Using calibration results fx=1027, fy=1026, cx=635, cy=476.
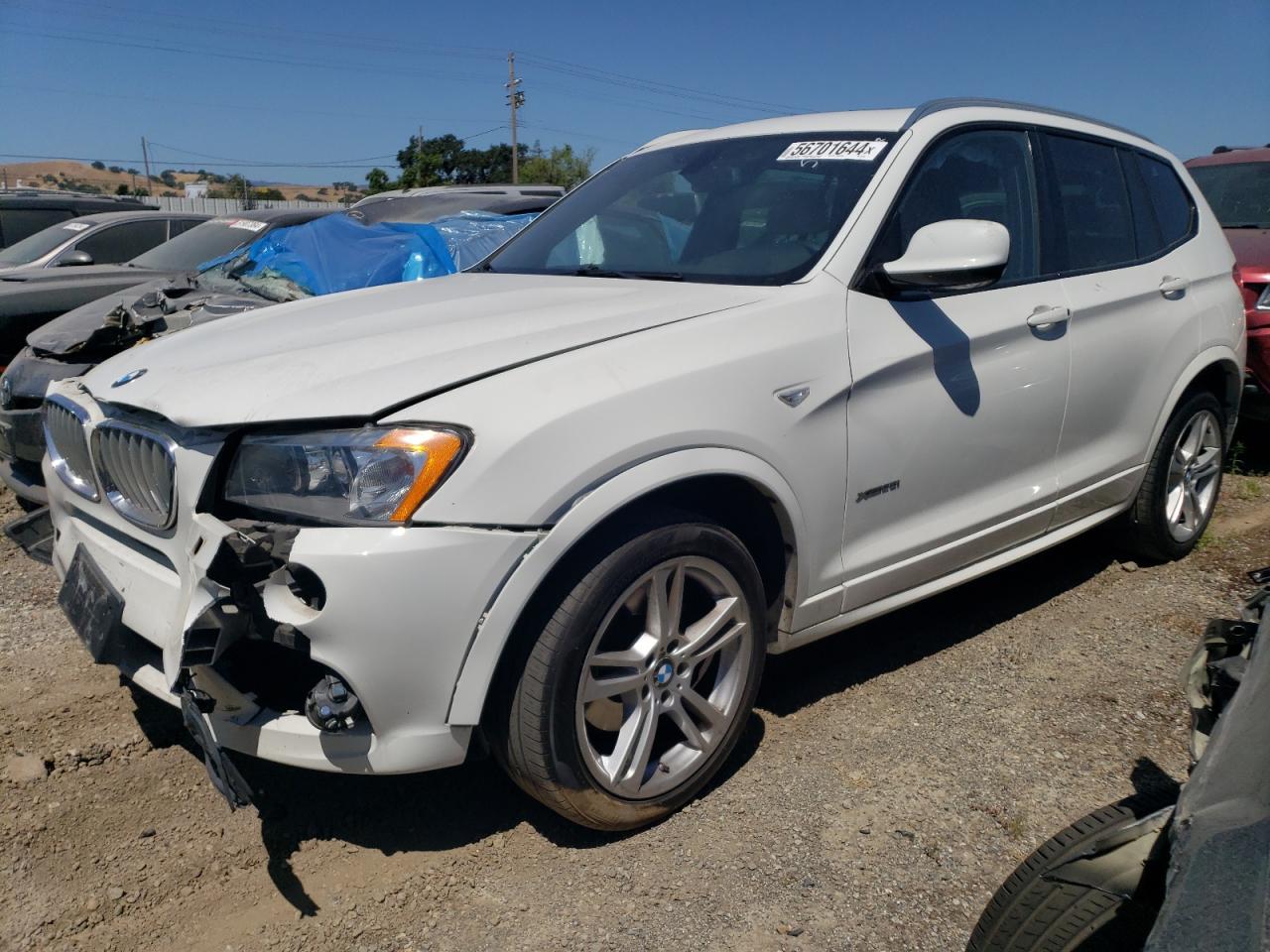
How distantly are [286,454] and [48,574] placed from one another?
115 inches

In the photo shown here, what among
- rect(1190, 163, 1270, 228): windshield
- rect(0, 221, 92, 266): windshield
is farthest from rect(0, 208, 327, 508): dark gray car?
rect(1190, 163, 1270, 228): windshield

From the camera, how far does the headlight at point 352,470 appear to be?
2129 mm

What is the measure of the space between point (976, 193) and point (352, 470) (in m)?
2.33

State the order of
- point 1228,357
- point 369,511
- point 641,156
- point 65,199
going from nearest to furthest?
point 369,511
point 641,156
point 1228,357
point 65,199

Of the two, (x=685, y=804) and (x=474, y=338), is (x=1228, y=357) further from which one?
(x=474, y=338)

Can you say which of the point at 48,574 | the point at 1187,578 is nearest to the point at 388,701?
the point at 48,574

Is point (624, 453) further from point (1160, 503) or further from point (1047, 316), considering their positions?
point (1160, 503)

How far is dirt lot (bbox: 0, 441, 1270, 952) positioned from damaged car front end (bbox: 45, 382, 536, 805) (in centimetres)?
43

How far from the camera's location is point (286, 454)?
2225 millimetres

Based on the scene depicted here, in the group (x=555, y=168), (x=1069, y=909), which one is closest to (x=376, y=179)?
(x=555, y=168)

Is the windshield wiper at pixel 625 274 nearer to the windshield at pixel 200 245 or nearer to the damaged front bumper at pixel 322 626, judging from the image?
the damaged front bumper at pixel 322 626

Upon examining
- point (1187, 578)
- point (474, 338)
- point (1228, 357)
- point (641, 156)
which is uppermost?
point (641, 156)

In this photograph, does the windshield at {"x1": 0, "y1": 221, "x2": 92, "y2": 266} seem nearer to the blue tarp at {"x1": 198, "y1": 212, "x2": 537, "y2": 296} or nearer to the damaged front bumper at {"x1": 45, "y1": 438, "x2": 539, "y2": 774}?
the blue tarp at {"x1": 198, "y1": 212, "x2": 537, "y2": 296}

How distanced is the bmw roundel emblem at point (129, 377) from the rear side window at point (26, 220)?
30.8 feet
